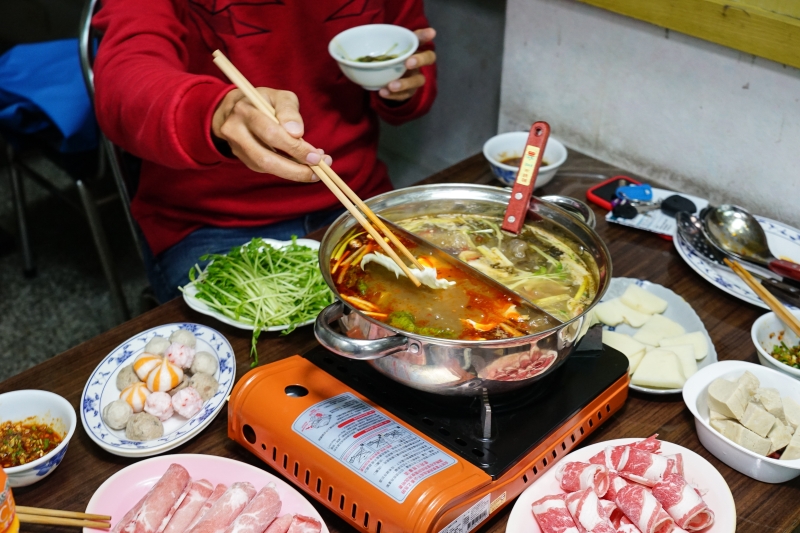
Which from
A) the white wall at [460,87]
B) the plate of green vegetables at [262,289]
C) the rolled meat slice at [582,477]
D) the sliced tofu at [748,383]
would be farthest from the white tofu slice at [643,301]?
the white wall at [460,87]

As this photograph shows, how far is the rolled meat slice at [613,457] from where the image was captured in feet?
4.64

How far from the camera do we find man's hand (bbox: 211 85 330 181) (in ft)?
5.21

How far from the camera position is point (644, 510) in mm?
1299

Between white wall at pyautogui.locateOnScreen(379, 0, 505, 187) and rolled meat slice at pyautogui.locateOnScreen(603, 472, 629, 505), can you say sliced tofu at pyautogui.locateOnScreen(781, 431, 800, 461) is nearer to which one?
rolled meat slice at pyautogui.locateOnScreen(603, 472, 629, 505)

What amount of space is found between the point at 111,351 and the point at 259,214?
0.79 m

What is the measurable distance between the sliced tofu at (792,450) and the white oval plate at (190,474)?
0.92m

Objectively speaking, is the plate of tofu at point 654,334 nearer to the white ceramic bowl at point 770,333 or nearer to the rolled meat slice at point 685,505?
the white ceramic bowl at point 770,333

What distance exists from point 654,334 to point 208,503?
1.12 metres

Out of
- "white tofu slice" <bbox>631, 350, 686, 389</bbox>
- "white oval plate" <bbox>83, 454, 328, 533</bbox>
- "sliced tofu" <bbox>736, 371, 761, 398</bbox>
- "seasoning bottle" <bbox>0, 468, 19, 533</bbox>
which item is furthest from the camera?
"white tofu slice" <bbox>631, 350, 686, 389</bbox>

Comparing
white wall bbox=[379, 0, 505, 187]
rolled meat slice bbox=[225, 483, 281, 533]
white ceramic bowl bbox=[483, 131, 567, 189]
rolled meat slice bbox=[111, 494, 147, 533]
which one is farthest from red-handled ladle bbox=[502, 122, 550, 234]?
white wall bbox=[379, 0, 505, 187]

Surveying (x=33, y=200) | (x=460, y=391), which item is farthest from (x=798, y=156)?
(x=33, y=200)

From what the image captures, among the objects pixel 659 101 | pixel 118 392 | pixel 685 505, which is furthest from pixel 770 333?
pixel 118 392

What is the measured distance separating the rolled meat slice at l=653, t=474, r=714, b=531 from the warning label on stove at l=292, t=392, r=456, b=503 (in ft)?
1.28

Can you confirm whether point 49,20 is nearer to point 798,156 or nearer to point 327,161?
point 327,161
